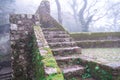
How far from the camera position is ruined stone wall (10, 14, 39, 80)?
5.79 metres

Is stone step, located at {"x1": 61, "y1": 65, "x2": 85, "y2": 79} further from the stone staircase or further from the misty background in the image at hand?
the misty background

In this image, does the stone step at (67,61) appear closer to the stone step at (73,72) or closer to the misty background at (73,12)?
the stone step at (73,72)

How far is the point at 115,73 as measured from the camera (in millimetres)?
3584

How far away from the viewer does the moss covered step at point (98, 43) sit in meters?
8.32

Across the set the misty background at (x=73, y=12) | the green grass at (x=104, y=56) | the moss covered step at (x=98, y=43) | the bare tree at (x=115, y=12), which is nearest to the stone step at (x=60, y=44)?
the green grass at (x=104, y=56)

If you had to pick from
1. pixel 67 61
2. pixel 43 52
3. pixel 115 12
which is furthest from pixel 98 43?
pixel 115 12

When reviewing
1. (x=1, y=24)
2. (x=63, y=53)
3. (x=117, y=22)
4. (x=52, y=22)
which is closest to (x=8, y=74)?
(x=52, y=22)

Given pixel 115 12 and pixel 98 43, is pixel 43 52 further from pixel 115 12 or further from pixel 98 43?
pixel 115 12

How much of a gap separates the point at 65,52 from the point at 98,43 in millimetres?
3504

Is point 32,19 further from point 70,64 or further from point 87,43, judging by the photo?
point 87,43

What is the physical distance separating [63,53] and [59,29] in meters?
2.39

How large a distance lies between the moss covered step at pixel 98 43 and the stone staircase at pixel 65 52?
1.42 m

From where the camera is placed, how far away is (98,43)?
28.1 ft

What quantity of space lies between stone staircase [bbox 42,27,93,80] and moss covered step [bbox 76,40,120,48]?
4.66 ft
